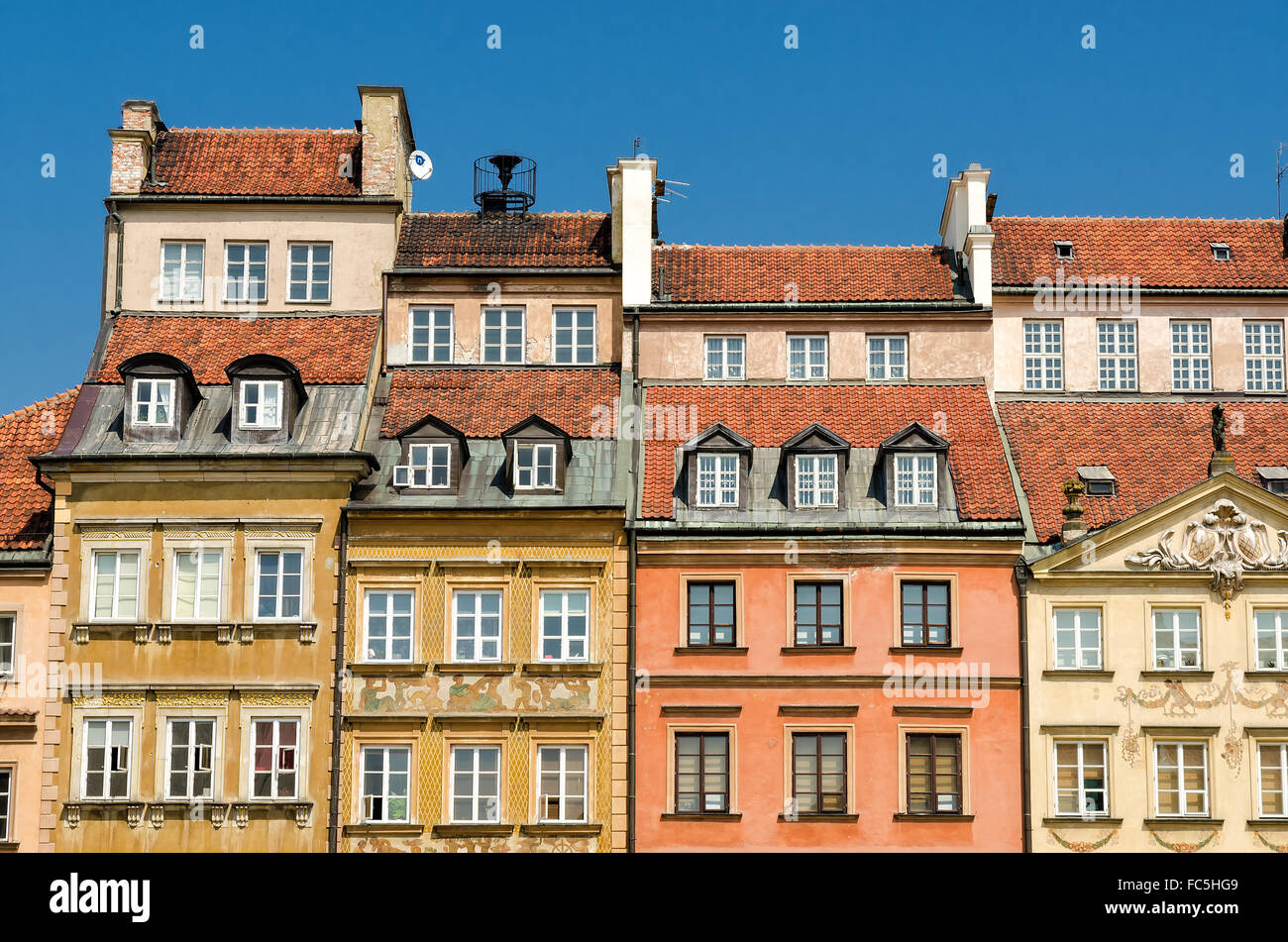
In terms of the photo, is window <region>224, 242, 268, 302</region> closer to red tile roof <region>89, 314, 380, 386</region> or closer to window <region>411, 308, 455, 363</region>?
red tile roof <region>89, 314, 380, 386</region>

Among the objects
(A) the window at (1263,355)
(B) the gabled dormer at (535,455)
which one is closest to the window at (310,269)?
(B) the gabled dormer at (535,455)

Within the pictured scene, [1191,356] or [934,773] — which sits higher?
[1191,356]

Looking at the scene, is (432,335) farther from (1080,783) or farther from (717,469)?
(1080,783)

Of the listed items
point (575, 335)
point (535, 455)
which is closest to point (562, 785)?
point (535, 455)

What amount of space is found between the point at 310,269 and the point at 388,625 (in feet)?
35.2

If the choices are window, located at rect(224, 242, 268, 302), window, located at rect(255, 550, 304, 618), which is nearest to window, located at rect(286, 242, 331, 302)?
window, located at rect(224, 242, 268, 302)

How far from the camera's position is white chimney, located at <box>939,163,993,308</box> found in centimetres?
5306

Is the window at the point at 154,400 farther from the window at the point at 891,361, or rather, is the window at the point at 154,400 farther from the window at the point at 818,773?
the window at the point at 891,361

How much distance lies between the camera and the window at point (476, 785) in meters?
46.8

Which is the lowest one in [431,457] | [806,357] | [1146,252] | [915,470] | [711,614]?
[711,614]

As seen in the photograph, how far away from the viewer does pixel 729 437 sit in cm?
4984

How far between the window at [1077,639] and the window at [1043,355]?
313 inches

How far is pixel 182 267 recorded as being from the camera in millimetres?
53188

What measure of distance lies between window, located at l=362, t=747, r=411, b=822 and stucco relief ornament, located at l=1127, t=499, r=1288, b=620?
17539 millimetres
